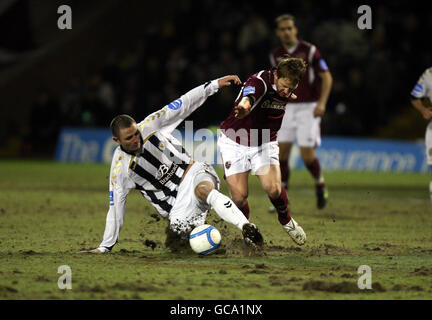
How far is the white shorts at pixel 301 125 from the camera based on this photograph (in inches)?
381

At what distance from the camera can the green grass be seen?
15.2 ft

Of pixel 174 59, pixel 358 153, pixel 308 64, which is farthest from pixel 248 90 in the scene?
pixel 174 59

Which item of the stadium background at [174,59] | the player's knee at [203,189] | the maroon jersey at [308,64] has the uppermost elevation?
the stadium background at [174,59]

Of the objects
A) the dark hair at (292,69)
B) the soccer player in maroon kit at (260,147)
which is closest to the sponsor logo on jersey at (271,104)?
the soccer player in maroon kit at (260,147)

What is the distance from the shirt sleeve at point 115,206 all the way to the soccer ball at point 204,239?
0.63 metres

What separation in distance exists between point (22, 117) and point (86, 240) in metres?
15.9

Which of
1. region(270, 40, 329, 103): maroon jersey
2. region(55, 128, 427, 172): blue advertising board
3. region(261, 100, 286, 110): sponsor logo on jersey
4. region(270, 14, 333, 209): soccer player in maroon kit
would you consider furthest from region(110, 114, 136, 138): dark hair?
region(55, 128, 427, 172): blue advertising board

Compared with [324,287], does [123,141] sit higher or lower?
higher

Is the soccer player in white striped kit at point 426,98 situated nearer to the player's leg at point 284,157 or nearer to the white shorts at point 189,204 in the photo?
the player's leg at point 284,157

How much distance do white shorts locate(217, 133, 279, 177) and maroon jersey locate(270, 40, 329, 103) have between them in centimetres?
242

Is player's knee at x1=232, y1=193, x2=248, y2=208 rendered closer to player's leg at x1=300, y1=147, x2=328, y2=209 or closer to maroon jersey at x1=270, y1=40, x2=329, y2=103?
maroon jersey at x1=270, y1=40, x2=329, y2=103

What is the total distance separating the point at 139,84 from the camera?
1944 centimetres

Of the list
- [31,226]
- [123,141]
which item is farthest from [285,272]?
[31,226]
